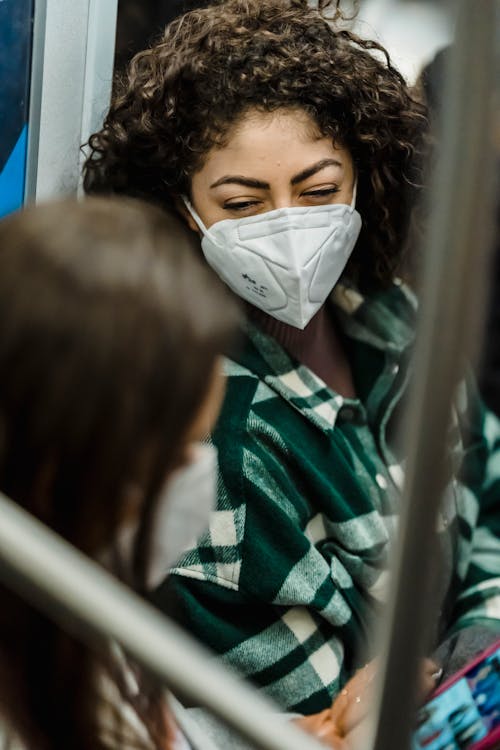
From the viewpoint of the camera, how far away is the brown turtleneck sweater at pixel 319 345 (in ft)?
5.00

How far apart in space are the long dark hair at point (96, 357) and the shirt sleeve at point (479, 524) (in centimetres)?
100

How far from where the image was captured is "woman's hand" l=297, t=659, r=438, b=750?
52.3 inches

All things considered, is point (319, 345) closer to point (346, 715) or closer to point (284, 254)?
point (284, 254)

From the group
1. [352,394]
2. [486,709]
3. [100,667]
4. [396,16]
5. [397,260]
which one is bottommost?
[486,709]

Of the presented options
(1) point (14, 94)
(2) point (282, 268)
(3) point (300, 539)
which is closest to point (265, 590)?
(3) point (300, 539)

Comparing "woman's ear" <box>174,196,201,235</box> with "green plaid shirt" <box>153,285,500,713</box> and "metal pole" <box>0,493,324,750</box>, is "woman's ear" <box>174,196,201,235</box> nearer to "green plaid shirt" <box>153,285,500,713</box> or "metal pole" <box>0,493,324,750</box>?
"green plaid shirt" <box>153,285,500,713</box>

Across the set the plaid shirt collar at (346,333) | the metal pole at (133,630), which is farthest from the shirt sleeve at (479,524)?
the metal pole at (133,630)

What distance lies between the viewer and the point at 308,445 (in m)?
1.50

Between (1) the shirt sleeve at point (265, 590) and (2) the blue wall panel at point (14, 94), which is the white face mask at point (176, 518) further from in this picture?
(2) the blue wall panel at point (14, 94)

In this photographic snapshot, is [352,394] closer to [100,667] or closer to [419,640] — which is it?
[100,667]

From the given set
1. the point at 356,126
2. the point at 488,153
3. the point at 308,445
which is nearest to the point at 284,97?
the point at 356,126

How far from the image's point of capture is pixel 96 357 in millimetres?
678

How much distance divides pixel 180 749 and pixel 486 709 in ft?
1.61

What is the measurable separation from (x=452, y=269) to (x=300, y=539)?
3.37 ft
